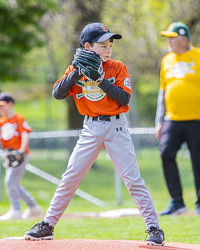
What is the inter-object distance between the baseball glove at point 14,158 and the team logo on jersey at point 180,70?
274 cm

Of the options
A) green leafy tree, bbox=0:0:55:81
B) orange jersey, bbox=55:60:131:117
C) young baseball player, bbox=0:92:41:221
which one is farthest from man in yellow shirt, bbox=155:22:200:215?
green leafy tree, bbox=0:0:55:81

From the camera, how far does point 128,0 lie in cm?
1344

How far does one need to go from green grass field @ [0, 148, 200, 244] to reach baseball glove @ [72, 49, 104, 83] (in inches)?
73.5

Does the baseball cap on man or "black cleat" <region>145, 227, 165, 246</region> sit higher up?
the baseball cap on man

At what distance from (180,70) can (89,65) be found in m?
2.55

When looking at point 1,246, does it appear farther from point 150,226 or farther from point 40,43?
point 40,43

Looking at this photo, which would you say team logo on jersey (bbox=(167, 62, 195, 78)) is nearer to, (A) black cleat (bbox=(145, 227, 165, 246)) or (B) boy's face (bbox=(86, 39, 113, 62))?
(B) boy's face (bbox=(86, 39, 113, 62))

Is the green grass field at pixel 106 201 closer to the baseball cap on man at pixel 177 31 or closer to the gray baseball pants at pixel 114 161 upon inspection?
the gray baseball pants at pixel 114 161

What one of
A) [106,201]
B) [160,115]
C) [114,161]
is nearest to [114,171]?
[106,201]

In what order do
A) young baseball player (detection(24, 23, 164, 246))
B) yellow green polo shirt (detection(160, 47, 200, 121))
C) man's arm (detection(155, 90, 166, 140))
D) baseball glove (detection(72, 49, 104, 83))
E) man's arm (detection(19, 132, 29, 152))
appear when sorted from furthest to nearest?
man's arm (detection(19, 132, 29, 152))
man's arm (detection(155, 90, 166, 140))
yellow green polo shirt (detection(160, 47, 200, 121))
young baseball player (detection(24, 23, 164, 246))
baseball glove (detection(72, 49, 104, 83))

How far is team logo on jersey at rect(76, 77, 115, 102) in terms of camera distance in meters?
3.81

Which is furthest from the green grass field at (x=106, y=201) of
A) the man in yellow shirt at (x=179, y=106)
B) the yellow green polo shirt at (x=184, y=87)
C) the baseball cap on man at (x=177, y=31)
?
the baseball cap on man at (x=177, y=31)

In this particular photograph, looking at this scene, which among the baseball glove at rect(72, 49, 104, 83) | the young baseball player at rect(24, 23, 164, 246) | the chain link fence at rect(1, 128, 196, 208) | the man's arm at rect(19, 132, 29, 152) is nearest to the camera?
the baseball glove at rect(72, 49, 104, 83)

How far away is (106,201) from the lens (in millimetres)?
10453
